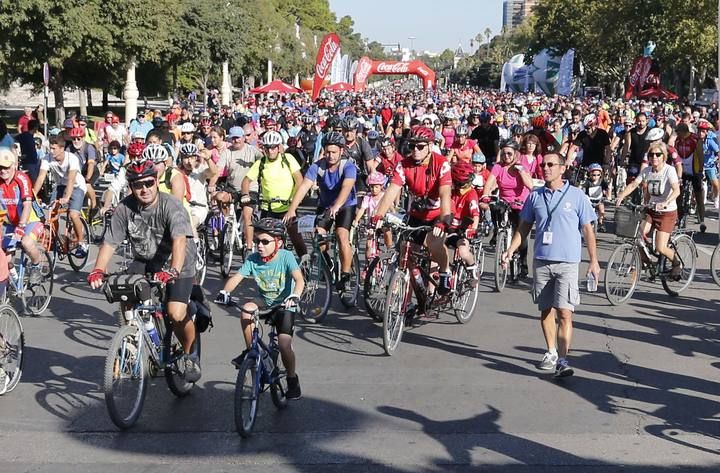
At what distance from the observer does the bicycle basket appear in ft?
35.2

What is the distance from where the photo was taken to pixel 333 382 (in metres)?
7.61

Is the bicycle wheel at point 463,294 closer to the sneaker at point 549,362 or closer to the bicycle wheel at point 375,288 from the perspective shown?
the bicycle wheel at point 375,288

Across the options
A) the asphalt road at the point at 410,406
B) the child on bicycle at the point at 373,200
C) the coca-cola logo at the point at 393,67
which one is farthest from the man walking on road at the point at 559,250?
the coca-cola logo at the point at 393,67

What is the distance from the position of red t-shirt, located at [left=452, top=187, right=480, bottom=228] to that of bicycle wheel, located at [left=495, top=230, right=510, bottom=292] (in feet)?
4.52

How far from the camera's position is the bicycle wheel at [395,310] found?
8.25m

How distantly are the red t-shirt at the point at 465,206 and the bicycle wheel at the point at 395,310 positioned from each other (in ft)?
4.64

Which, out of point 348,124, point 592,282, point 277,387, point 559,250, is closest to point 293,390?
point 277,387

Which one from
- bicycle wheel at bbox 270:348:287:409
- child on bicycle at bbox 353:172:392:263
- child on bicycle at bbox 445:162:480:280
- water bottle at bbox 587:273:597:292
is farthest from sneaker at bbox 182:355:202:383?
child on bicycle at bbox 353:172:392:263

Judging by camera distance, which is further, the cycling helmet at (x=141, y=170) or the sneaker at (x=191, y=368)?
the sneaker at (x=191, y=368)

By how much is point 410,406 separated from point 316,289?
9.98 feet

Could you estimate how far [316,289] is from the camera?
9867 mm

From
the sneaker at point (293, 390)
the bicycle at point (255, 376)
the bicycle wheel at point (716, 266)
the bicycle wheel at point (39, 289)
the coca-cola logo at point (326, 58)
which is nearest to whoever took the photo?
the bicycle at point (255, 376)

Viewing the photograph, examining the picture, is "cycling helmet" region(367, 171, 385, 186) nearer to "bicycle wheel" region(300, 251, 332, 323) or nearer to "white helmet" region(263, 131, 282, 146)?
Result: "white helmet" region(263, 131, 282, 146)

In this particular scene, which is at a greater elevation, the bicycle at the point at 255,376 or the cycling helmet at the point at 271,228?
the cycling helmet at the point at 271,228
